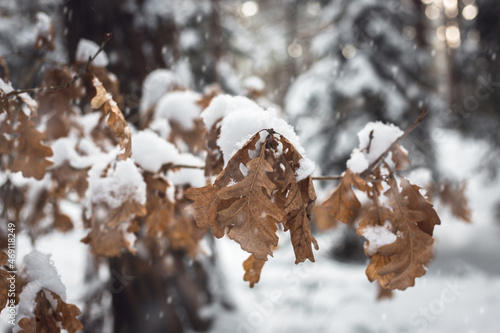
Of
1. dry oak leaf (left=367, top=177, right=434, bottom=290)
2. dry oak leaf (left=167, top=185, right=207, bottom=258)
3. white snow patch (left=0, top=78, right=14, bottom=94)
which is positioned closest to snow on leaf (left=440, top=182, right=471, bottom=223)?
dry oak leaf (left=367, top=177, right=434, bottom=290)

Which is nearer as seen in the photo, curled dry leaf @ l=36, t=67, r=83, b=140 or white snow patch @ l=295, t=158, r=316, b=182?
white snow patch @ l=295, t=158, r=316, b=182

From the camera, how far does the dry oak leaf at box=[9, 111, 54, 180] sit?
1.31 m

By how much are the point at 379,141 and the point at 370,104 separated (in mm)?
4226

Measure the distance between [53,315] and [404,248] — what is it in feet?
3.94

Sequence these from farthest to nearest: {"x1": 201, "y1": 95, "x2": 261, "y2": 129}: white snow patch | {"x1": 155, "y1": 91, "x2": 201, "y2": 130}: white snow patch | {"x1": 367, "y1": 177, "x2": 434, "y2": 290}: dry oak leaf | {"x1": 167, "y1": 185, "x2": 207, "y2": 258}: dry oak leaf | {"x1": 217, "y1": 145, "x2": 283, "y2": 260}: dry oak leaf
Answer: {"x1": 155, "y1": 91, "x2": 201, "y2": 130}: white snow patch, {"x1": 167, "y1": 185, "x2": 207, "y2": 258}: dry oak leaf, {"x1": 201, "y1": 95, "x2": 261, "y2": 129}: white snow patch, {"x1": 367, "y1": 177, "x2": 434, "y2": 290}: dry oak leaf, {"x1": 217, "y1": 145, "x2": 283, "y2": 260}: dry oak leaf

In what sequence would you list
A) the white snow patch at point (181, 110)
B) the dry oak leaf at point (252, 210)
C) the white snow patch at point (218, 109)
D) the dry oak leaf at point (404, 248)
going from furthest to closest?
the white snow patch at point (181, 110)
the white snow patch at point (218, 109)
the dry oak leaf at point (404, 248)
the dry oak leaf at point (252, 210)

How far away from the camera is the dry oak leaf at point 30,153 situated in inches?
51.8

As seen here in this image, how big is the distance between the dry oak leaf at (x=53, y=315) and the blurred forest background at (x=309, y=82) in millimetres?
1285

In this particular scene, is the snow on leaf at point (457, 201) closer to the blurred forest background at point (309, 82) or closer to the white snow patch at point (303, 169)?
the blurred forest background at point (309, 82)

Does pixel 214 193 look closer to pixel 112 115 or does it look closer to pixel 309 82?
pixel 112 115

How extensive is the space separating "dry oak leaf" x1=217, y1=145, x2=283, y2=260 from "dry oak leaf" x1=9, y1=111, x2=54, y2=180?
0.90 meters

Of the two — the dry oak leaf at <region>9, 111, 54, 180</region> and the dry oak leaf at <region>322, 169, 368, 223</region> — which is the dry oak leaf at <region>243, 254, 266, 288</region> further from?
the dry oak leaf at <region>9, 111, 54, 180</region>

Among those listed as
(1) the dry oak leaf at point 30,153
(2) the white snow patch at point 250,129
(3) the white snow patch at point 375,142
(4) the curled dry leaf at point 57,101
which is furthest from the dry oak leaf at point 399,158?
(4) the curled dry leaf at point 57,101

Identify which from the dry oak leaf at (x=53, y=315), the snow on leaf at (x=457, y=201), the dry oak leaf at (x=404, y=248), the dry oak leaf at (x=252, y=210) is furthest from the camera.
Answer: the snow on leaf at (x=457, y=201)
